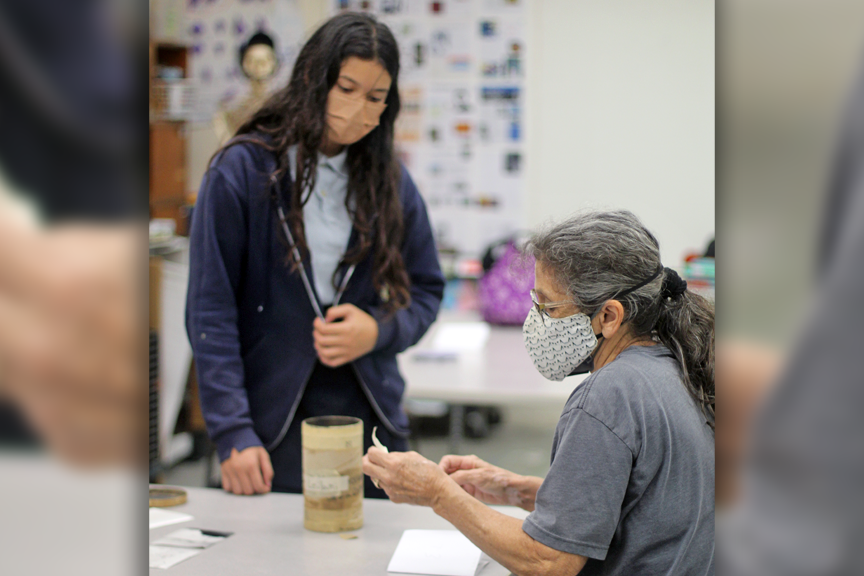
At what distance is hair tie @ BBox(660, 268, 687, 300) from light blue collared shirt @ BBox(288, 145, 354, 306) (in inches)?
24.7

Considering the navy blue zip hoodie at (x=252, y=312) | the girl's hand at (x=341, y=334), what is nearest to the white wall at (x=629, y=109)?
the navy blue zip hoodie at (x=252, y=312)

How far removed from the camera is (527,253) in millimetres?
1161

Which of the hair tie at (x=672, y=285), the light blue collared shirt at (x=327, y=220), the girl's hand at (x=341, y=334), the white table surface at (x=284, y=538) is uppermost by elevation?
the light blue collared shirt at (x=327, y=220)

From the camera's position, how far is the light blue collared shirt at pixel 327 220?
4.64 feet

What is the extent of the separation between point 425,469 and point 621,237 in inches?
18.9

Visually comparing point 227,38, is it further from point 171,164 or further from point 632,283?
point 632,283

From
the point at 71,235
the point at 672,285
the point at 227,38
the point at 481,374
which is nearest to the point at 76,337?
the point at 71,235

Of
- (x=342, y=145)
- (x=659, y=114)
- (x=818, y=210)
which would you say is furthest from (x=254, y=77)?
(x=818, y=210)

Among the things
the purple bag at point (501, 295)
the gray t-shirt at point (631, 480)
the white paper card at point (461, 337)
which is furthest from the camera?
the white paper card at point (461, 337)

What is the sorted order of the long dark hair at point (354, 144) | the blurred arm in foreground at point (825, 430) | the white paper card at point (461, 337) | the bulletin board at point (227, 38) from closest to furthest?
1. the blurred arm in foreground at point (825, 430)
2. the long dark hair at point (354, 144)
3. the bulletin board at point (227, 38)
4. the white paper card at point (461, 337)

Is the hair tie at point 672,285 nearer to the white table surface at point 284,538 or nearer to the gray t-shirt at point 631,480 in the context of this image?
the gray t-shirt at point 631,480

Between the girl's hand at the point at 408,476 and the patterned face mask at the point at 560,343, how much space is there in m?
0.25

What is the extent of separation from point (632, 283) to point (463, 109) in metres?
0.72

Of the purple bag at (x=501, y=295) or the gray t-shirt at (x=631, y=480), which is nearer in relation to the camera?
the gray t-shirt at (x=631, y=480)
